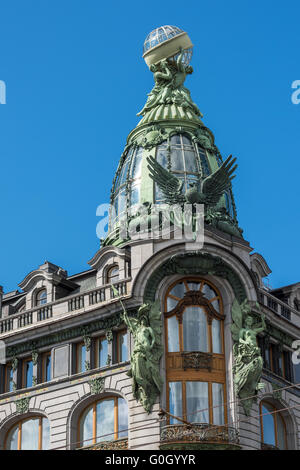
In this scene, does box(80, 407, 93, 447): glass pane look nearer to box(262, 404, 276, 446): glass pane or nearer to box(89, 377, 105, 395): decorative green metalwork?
box(89, 377, 105, 395): decorative green metalwork

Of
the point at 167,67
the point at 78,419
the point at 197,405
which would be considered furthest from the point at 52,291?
the point at 167,67

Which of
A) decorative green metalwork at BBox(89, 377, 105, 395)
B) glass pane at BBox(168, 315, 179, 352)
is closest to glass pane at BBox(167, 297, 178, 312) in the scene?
glass pane at BBox(168, 315, 179, 352)

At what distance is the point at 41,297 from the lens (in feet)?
203

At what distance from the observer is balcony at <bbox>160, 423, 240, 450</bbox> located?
171 feet

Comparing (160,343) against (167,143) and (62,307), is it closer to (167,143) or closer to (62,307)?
(62,307)

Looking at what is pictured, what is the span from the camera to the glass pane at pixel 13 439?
5862 centimetres

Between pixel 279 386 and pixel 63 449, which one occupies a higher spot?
pixel 279 386

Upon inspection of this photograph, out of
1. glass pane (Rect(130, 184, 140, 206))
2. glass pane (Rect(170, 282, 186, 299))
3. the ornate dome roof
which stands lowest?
glass pane (Rect(170, 282, 186, 299))

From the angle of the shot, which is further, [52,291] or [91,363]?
[52,291]

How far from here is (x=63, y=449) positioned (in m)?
55.8

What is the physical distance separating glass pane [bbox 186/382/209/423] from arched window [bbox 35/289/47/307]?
11.1 meters
